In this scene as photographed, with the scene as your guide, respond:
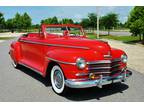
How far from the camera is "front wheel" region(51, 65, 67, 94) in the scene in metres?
5.75

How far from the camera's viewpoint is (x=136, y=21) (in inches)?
757

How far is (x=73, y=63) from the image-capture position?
5344 mm

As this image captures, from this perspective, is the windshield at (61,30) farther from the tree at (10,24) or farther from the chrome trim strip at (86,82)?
the tree at (10,24)

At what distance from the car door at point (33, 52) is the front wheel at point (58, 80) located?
27.0 inches

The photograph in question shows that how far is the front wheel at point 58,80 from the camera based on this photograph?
5747 mm

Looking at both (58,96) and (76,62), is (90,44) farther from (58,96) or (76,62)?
(58,96)

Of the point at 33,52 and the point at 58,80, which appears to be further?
the point at 33,52

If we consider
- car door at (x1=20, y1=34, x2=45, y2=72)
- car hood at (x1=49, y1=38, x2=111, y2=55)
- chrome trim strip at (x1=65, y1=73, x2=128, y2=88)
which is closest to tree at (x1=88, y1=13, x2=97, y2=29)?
car door at (x1=20, y1=34, x2=45, y2=72)

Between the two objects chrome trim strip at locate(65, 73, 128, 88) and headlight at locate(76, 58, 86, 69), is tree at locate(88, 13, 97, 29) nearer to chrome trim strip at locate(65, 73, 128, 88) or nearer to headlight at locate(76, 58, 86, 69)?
chrome trim strip at locate(65, 73, 128, 88)

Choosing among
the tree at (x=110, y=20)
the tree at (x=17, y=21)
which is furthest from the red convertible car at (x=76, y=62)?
the tree at (x=17, y=21)

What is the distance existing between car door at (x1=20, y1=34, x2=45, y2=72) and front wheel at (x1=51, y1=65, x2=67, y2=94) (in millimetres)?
687

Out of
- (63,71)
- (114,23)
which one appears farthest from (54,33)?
(114,23)

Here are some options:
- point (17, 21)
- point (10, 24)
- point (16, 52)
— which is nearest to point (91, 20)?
point (17, 21)

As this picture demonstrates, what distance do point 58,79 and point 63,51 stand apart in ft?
2.25
